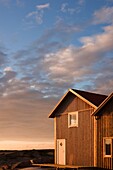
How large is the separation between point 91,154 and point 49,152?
72.9 feet

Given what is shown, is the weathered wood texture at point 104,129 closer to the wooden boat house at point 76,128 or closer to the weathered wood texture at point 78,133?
the wooden boat house at point 76,128

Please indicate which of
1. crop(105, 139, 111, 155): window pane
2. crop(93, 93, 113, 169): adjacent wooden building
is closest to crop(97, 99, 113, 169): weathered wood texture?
crop(93, 93, 113, 169): adjacent wooden building

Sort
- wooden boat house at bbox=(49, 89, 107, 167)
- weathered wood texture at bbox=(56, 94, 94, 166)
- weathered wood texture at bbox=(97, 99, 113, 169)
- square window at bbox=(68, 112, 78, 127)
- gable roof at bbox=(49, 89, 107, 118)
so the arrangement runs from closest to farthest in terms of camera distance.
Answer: weathered wood texture at bbox=(97, 99, 113, 169) → wooden boat house at bbox=(49, 89, 107, 167) → weathered wood texture at bbox=(56, 94, 94, 166) → gable roof at bbox=(49, 89, 107, 118) → square window at bbox=(68, 112, 78, 127)

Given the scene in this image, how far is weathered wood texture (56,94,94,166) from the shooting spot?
109 feet

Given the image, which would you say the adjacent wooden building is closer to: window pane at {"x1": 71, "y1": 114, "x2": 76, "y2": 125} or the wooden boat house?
the wooden boat house

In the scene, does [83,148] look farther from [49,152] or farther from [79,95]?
[49,152]

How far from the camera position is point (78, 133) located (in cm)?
3500

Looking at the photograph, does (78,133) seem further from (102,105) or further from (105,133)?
(102,105)

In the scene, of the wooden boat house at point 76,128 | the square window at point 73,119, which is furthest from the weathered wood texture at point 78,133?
the square window at point 73,119

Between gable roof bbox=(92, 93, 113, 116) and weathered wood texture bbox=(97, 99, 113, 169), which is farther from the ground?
gable roof bbox=(92, 93, 113, 116)

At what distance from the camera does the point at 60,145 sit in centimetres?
3731

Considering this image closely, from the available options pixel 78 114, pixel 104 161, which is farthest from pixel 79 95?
pixel 104 161

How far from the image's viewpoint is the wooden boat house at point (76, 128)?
33031 mm

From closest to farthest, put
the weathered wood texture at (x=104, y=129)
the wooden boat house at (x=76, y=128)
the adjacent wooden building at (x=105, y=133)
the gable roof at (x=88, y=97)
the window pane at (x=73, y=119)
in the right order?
the adjacent wooden building at (x=105, y=133) → the weathered wood texture at (x=104, y=129) → the wooden boat house at (x=76, y=128) → the gable roof at (x=88, y=97) → the window pane at (x=73, y=119)
